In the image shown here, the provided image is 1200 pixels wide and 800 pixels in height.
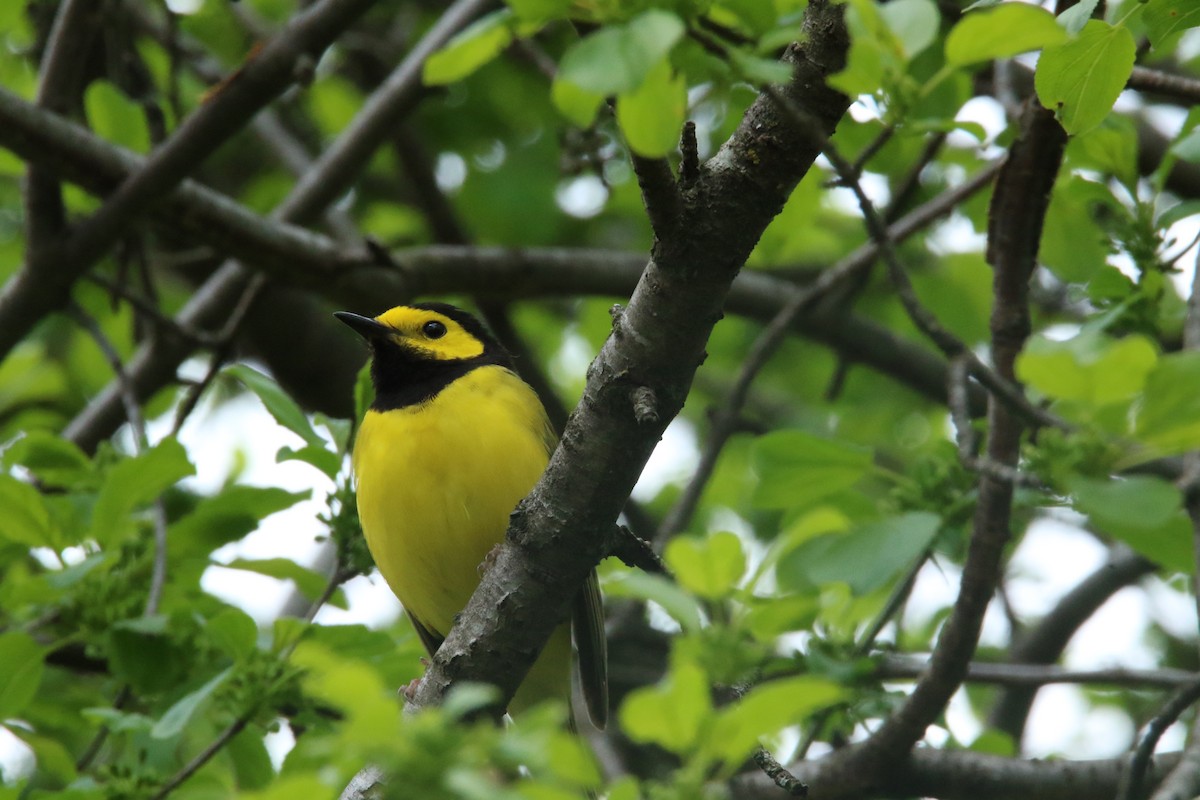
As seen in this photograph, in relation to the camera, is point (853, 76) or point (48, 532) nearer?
point (853, 76)

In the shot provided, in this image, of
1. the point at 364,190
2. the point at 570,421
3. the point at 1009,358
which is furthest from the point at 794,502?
the point at 364,190

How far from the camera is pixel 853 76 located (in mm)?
2664

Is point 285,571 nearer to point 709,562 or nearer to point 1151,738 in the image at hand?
point 709,562

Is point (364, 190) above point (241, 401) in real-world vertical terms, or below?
above

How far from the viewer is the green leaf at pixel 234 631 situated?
11.5ft

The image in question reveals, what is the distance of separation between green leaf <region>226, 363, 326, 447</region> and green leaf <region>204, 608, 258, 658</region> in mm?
608

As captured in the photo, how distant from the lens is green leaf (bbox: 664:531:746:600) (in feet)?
7.13

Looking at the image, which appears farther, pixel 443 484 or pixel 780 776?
pixel 443 484

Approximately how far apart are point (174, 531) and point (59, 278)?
4.43 ft

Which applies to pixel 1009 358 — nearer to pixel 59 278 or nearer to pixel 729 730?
pixel 729 730

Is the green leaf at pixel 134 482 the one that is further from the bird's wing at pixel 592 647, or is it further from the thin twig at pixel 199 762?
the bird's wing at pixel 592 647

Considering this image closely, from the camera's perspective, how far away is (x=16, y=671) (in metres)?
3.58

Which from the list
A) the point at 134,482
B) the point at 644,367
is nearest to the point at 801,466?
the point at 644,367

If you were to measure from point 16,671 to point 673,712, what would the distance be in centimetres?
253
